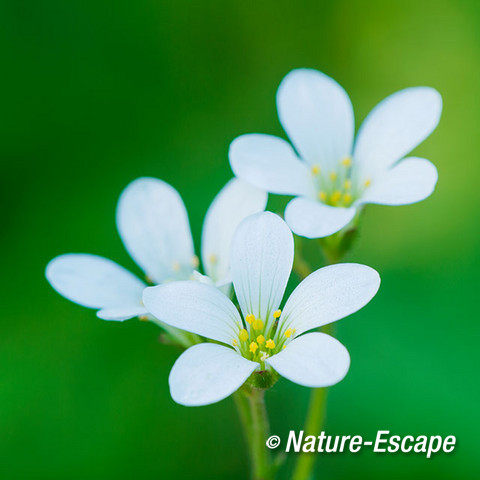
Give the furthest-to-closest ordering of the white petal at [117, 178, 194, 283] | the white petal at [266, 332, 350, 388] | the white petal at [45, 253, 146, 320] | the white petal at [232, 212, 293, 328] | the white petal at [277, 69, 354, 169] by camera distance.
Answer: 1. the white petal at [277, 69, 354, 169]
2. the white petal at [117, 178, 194, 283]
3. the white petal at [45, 253, 146, 320]
4. the white petal at [232, 212, 293, 328]
5. the white petal at [266, 332, 350, 388]

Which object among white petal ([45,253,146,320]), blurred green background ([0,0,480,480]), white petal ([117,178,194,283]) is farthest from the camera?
blurred green background ([0,0,480,480])

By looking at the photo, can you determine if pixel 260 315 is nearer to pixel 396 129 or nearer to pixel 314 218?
pixel 314 218

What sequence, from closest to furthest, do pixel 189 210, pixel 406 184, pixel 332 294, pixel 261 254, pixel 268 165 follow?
1. pixel 332 294
2. pixel 261 254
3. pixel 406 184
4. pixel 268 165
5. pixel 189 210

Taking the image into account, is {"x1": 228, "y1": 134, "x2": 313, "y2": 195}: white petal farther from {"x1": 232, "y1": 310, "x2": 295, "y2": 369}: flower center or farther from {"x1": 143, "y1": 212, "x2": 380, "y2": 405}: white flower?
{"x1": 232, "y1": 310, "x2": 295, "y2": 369}: flower center

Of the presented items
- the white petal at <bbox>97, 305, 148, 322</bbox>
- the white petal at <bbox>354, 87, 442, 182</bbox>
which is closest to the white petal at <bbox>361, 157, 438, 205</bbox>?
the white petal at <bbox>354, 87, 442, 182</bbox>

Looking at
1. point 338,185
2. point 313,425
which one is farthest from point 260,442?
point 338,185

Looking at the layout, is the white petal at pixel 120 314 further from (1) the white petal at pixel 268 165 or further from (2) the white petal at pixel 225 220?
(1) the white petal at pixel 268 165

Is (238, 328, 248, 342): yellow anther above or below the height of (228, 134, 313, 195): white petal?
below
